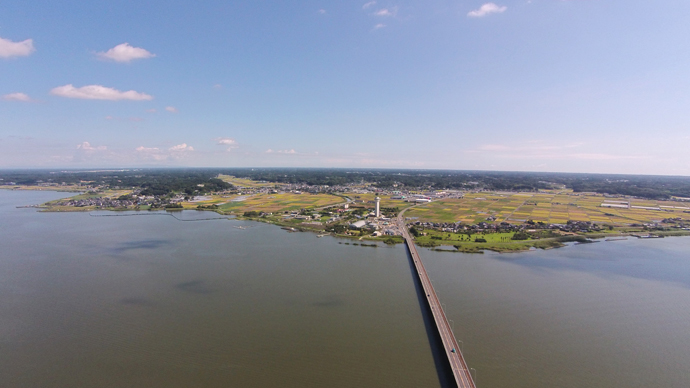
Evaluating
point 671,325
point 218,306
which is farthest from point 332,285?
point 671,325

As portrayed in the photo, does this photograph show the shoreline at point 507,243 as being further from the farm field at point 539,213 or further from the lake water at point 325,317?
the farm field at point 539,213

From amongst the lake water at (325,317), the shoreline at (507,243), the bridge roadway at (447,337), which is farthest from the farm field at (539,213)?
the bridge roadway at (447,337)

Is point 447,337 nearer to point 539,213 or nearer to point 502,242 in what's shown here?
point 502,242

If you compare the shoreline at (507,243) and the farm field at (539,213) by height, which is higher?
the farm field at (539,213)

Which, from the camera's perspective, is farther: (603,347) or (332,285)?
(332,285)

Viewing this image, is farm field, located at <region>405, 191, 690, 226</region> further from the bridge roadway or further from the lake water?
the bridge roadway

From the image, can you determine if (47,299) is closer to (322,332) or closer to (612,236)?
(322,332)

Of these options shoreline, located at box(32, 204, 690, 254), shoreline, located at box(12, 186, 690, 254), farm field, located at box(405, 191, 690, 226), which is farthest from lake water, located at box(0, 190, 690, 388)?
farm field, located at box(405, 191, 690, 226)

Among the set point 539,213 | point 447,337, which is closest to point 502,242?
point 447,337
